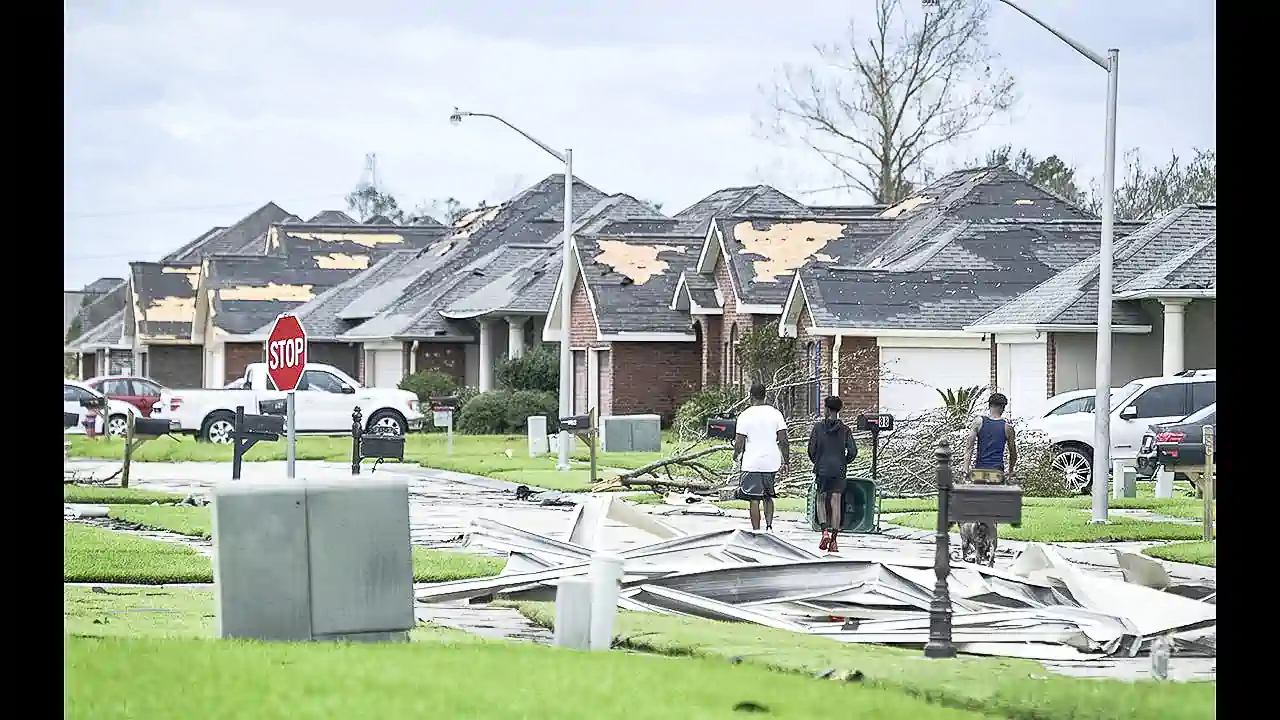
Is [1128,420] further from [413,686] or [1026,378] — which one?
[413,686]

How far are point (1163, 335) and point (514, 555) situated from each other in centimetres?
2385

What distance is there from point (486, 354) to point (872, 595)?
43880mm

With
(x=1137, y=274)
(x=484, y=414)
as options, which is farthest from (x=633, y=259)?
A: (x=1137, y=274)

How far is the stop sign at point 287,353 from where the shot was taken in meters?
19.9

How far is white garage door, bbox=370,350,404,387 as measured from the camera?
6425 cm

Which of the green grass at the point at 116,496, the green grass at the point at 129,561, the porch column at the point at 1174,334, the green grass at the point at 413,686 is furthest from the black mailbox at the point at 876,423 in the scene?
the green grass at the point at 413,686

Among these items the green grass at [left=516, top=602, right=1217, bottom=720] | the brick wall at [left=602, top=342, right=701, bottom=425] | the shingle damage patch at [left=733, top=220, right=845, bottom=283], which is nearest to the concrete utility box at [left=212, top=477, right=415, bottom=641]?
the green grass at [left=516, top=602, right=1217, bottom=720]

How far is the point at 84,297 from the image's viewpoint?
102 meters

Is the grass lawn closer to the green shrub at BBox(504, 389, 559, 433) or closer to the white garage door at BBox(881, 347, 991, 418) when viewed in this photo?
the white garage door at BBox(881, 347, 991, 418)

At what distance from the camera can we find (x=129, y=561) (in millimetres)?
18047

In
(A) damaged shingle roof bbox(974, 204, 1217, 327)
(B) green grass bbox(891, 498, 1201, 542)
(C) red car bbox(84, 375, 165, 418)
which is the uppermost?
(A) damaged shingle roof bbox(974, 204, 1217, 327)

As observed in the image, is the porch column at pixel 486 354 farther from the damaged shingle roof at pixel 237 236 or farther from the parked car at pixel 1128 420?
the damaged shingle roof at pixel 237 236

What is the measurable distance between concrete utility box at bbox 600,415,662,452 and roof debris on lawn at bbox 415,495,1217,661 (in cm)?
2109
